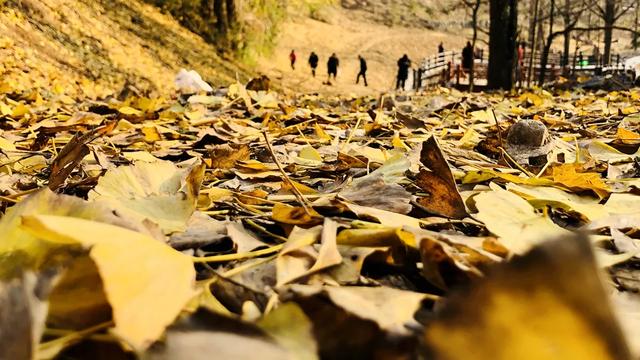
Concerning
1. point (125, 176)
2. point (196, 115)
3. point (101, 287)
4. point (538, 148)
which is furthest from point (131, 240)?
point (196, 115)

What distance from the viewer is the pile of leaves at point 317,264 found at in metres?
0.27

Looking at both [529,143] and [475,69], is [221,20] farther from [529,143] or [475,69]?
[529,143]

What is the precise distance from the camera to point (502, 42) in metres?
6.85

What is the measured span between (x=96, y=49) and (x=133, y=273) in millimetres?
8752

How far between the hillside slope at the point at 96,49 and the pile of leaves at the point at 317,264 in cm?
366

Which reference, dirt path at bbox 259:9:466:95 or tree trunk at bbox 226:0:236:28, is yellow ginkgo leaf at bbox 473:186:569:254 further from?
dirt path at bbox 259:9:466:95

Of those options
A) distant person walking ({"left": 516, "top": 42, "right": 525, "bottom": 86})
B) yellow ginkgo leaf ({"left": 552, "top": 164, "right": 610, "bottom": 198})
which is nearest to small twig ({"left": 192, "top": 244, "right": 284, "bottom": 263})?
yellow ginkgo leaf ({"left": 552, "top": 164, "right": 610, "bottom": 198})

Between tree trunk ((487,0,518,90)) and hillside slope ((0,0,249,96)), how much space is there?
11.8ft

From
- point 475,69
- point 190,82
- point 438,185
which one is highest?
point 438,185

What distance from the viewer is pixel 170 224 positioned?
2.13 feet

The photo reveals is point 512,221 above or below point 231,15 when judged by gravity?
below

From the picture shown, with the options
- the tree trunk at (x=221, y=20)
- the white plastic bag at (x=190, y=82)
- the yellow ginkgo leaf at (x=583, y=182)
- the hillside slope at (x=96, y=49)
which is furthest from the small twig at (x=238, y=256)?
the tree trunk at (x=221, y=20)

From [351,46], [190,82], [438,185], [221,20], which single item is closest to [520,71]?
[221,20]

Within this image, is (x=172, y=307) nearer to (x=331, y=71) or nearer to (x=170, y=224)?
(x=170, y=224)
